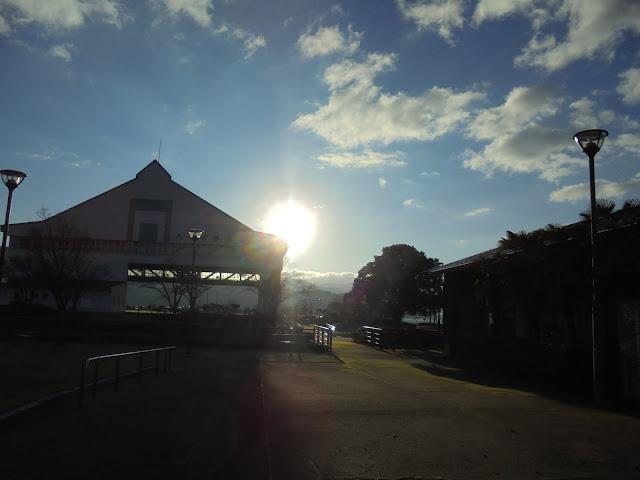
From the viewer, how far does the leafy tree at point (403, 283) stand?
44125 millimetres

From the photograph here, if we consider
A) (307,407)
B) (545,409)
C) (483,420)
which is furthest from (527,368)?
(307,407)

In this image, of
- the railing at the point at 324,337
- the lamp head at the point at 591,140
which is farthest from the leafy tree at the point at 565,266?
the railing at the point at 324,337

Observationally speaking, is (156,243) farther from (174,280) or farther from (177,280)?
(177,280)

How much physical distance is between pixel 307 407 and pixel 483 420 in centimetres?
297

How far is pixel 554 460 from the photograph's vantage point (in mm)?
5844

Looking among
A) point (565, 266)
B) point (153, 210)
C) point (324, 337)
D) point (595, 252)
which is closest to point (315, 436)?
point (595, 252)

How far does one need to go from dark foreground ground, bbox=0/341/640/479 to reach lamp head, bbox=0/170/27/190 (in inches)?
280

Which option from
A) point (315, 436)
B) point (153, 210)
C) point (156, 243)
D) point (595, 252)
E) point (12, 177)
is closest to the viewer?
point (315, 436)

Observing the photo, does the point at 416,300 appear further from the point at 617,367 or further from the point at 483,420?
the point at 483,420

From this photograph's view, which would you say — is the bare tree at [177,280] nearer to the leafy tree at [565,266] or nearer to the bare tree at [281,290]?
the bare tree at [281,290]

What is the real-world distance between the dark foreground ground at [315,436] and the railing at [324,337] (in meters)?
12.0

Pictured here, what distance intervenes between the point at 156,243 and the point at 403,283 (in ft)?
72.9

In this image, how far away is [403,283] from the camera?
4472 centimetres

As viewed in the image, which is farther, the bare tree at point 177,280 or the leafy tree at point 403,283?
the leafy tree at point 403,283
